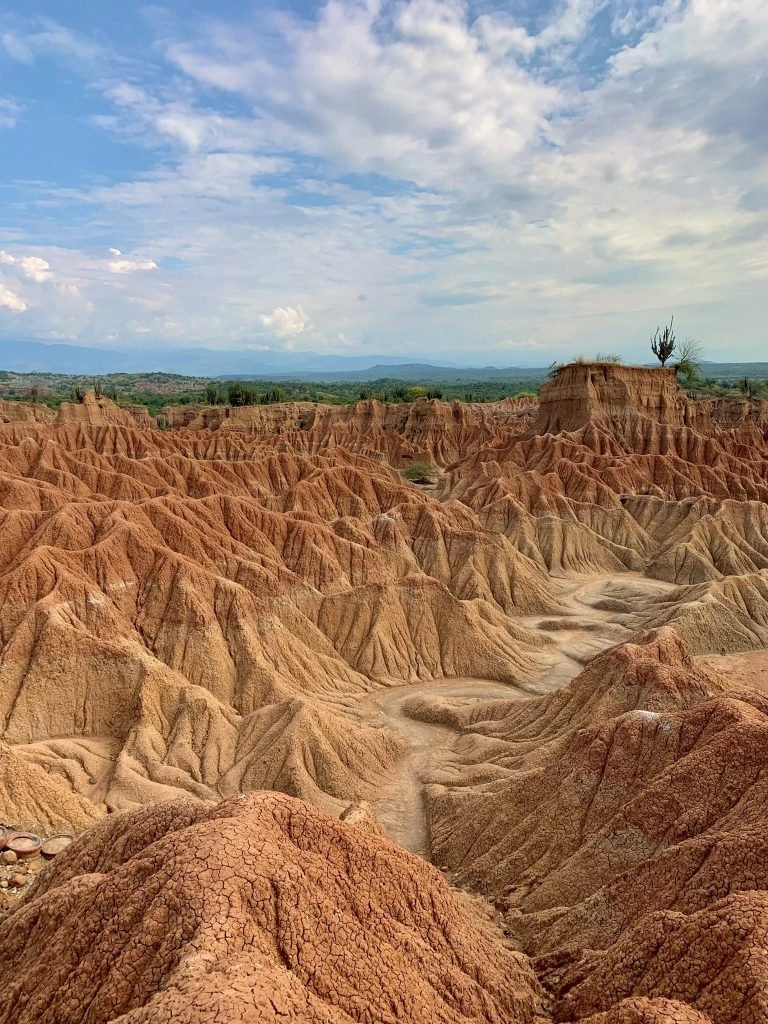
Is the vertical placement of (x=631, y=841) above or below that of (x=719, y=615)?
above

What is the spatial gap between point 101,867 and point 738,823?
1464cm

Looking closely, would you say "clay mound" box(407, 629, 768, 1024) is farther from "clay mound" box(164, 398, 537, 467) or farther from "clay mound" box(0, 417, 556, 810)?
"clay mound" box(164, 398, 537, 467)

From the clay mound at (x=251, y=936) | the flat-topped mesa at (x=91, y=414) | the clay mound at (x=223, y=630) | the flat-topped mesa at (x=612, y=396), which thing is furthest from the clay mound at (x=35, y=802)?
the flat-topped mesa at (x=612, y=396)

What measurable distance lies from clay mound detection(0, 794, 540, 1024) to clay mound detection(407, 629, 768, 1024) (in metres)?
2.55

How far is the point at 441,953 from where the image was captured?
517 inches

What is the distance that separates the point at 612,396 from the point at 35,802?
296 feet

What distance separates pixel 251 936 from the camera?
10242mm

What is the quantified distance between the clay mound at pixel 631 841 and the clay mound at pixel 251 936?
255 cm

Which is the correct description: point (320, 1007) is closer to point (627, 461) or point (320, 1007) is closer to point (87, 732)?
point (87, 732)

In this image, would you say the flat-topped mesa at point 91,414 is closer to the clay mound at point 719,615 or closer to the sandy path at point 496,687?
the sandy path at point 496,687

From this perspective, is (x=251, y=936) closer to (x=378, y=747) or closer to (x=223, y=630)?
(x=378, y=747)

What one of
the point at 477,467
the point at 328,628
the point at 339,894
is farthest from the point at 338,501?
the point at 339,894

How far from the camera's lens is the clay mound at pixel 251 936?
31.2ft

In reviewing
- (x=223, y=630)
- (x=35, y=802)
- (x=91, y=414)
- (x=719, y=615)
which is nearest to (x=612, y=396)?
(x=719, y=615)
